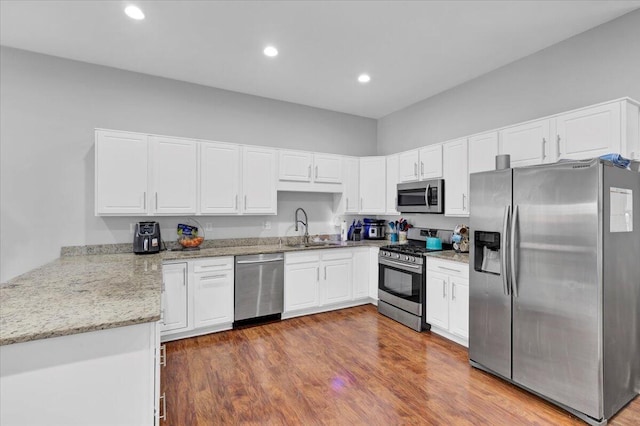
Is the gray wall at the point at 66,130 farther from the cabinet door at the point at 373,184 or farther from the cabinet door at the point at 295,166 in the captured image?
the cabinet door at the point at 373,184

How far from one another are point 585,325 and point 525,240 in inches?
26.5

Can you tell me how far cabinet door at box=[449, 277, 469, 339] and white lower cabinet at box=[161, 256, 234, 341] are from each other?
2481mm

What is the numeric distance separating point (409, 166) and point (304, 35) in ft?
7.42

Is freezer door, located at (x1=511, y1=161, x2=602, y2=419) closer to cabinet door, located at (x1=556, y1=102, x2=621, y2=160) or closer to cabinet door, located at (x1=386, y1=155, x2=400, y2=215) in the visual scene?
cabinet door, located at (x1=556, y1=102, x2=621, y2=160)

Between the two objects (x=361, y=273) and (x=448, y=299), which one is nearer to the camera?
(x=448, y=299)

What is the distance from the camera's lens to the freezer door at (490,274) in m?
2.58

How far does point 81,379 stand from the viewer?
1.30 m

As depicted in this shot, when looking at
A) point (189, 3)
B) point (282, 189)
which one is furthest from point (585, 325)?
point (189, 3)

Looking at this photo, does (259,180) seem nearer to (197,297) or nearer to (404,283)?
(197,297)

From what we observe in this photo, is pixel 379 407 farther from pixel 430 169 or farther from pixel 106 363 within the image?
pixel 430 169

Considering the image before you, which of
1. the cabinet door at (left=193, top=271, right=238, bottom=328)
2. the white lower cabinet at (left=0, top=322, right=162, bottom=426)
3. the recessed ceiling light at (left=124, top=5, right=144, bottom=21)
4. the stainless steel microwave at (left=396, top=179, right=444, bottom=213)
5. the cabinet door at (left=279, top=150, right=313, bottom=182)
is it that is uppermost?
the recessed ceiling light at (left=124, top=5, right=144, bottom=21)

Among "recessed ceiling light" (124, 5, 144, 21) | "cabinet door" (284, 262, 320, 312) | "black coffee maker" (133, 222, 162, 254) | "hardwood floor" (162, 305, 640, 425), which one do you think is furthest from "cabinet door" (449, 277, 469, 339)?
"recessed ceiling light" (124, 5, 144, 21)

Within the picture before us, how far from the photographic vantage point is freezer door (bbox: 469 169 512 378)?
258 centimetres

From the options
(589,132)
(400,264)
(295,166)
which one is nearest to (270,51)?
(295,166)
